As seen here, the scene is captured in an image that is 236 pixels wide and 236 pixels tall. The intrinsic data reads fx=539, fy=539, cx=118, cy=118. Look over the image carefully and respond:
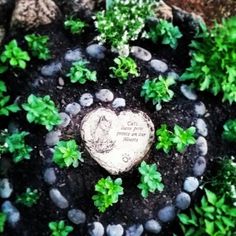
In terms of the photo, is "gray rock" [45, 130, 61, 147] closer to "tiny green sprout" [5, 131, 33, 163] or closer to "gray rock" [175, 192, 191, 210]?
"tiny green sprout" [5, 131, 33, 163]

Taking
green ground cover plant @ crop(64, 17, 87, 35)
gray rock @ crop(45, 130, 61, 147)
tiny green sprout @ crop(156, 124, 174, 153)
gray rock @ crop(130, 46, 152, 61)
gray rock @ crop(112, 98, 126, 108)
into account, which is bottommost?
gray rock @ crop(45, 130, 61, 147)

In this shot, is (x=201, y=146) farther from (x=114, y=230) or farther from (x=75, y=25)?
(x=75, y=25)

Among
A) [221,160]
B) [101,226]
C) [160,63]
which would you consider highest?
[160,63]

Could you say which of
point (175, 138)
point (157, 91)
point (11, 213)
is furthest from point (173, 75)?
point (11, 213)

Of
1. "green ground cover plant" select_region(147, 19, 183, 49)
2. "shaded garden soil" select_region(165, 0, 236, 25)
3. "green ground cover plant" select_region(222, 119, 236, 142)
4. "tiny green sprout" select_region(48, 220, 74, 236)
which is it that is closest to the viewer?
"tiny green sprout" select_region(48, 220, 74, 236)

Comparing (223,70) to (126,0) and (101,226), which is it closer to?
(126,0)

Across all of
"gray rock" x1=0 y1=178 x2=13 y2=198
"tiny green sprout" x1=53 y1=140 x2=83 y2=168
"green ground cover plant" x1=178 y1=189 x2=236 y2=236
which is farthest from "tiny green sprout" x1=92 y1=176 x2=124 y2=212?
"gray rock" x1=0 y1=178 x2=13 y2=198

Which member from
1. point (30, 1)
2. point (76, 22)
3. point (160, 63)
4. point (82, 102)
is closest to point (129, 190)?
point (82, 102)
